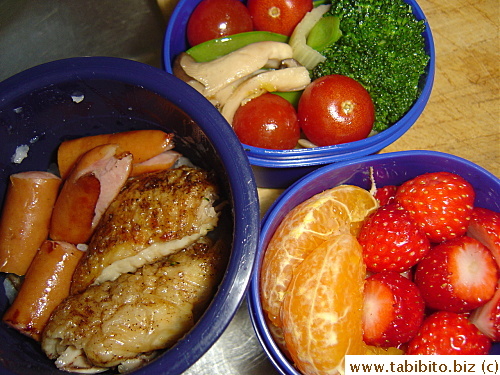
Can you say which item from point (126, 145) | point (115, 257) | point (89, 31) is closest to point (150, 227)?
point (115, 257)

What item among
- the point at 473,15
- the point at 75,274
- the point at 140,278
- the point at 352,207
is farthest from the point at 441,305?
the point at 473,15

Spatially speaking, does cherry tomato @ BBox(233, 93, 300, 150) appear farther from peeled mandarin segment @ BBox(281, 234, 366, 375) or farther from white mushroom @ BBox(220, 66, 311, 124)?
peeled mandarin segment @ BBox(281, 234, 366, 375)

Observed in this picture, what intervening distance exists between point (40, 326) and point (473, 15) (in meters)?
1.50

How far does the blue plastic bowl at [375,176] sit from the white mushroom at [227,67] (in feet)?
1.19

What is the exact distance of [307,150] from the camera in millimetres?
1184

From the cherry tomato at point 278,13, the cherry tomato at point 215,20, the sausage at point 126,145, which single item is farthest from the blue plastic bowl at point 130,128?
the cherry tomato at point 278,13

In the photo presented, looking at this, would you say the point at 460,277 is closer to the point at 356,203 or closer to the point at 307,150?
the point at 356,203

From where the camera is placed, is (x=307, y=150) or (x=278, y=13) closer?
(x=307, y=150)

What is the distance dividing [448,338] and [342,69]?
753 mm

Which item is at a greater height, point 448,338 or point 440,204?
point 440,204

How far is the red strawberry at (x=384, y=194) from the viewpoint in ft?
4.00

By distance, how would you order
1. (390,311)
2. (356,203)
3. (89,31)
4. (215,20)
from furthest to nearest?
(89,31) → (215,20) → (356,203) → (390,311)

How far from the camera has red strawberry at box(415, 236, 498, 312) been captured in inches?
40.6

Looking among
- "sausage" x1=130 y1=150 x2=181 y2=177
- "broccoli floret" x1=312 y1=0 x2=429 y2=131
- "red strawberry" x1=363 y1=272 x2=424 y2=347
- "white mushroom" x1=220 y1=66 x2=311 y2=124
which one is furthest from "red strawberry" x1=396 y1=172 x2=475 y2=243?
"sausage" x1=130 y1=150 x2=181 y2=177
